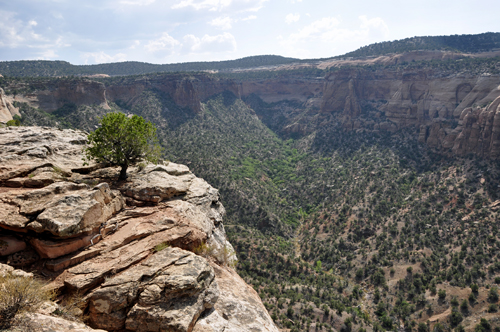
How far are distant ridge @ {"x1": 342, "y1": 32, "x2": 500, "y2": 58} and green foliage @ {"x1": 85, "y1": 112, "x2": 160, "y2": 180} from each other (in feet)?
388

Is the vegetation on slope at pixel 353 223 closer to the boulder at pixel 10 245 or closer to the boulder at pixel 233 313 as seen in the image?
the boulder at pixel 233 313

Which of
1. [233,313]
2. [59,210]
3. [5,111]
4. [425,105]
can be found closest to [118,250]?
[59,210]

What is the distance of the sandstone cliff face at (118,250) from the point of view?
11.4 metres

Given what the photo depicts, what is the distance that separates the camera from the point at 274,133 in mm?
113812

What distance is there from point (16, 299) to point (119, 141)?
12986 millimetres

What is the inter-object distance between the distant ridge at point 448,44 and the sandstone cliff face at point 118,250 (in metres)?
121

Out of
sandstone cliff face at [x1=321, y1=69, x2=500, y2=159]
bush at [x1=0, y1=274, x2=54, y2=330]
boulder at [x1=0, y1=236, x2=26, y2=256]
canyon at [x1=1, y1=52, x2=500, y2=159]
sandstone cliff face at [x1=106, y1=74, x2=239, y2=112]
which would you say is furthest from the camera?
sandstone cliff face at [x1=106, y1=74, x2=239, y2=112]

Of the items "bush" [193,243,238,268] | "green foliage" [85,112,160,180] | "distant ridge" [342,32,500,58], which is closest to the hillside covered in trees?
"distant ridge" [342,32,500,58]

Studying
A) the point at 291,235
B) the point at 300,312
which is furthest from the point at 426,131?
the point at 300,312

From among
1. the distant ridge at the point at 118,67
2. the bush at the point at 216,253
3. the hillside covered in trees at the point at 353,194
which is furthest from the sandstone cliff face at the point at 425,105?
the distant ridge at the point at 118,67

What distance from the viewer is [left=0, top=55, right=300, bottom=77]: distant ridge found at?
103 m

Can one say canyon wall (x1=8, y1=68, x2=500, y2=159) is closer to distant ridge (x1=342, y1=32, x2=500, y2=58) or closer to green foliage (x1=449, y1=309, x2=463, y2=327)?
distant ridge (x1=342, y1=32, x2=500, y2=58)

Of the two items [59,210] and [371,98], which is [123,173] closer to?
[59,210]

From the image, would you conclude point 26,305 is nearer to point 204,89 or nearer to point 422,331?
point 422,331
